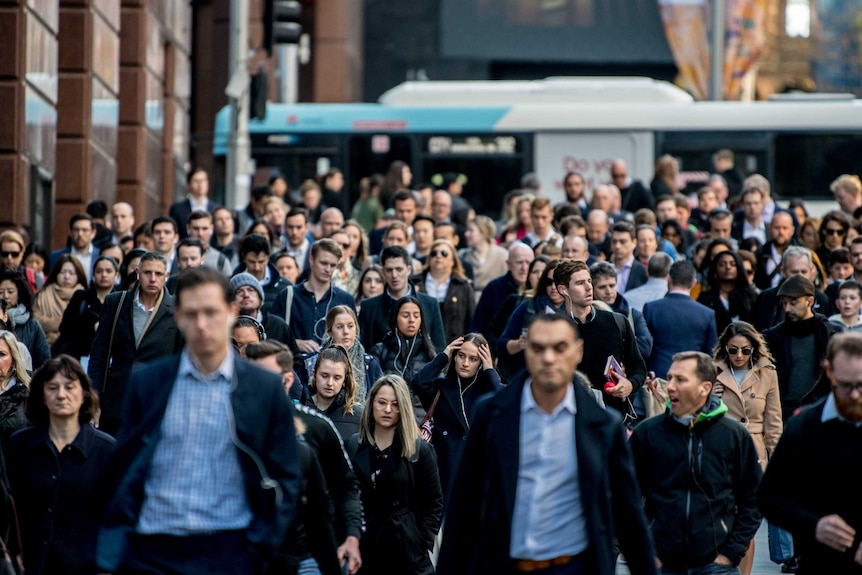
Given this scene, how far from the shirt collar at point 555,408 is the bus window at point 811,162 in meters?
20.5

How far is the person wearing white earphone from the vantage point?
37.2ft

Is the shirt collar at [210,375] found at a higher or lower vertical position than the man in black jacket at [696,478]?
higher

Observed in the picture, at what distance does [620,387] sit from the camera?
37.1 feet

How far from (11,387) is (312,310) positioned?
306cm

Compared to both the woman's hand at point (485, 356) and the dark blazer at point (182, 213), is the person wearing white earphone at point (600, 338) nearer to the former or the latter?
the woman's hand at point (485, 356)

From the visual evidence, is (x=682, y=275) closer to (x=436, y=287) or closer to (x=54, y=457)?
(x=436, y=287)

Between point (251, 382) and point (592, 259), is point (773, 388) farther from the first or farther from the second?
point (251, 382)

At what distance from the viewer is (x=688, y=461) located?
8336 millimetres

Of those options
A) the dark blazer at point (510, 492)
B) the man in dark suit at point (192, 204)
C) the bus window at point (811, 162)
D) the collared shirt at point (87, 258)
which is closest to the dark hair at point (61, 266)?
the collared shirt at point (87, 258)

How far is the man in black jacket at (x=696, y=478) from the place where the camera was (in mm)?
8266

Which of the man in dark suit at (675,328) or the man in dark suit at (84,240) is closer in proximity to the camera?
the man in dark suit at (675,328)

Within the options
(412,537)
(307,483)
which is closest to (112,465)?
(307,483)

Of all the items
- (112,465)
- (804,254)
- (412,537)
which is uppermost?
(804,254)

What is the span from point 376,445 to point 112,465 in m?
3.89
